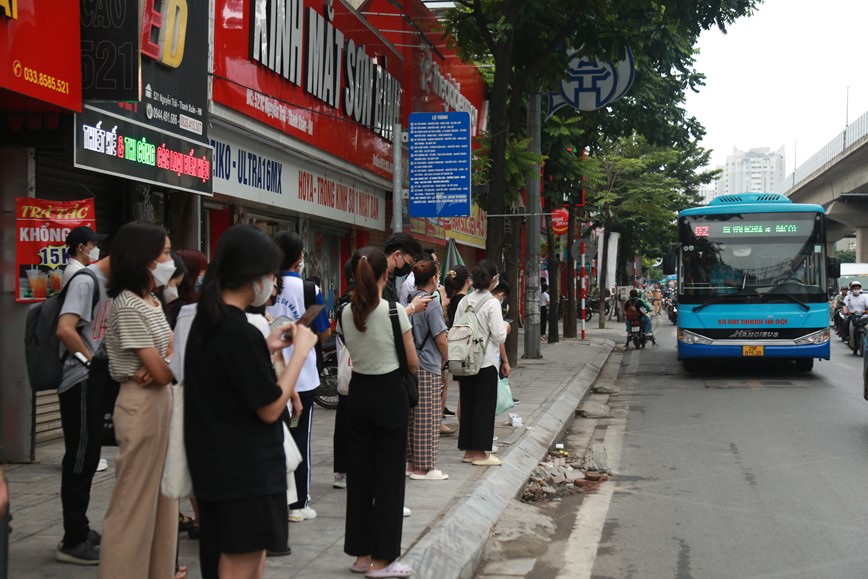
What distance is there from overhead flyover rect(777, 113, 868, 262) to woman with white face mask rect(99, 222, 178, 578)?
3542 centimetres

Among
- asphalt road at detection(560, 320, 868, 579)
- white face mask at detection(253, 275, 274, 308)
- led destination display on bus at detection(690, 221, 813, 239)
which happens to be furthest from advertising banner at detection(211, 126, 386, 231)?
white face mask at detection(253, 275, 274, 308)

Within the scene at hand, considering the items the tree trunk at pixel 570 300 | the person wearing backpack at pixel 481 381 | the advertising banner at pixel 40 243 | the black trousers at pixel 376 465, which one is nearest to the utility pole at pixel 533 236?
the tree trunk at pixel 570 300

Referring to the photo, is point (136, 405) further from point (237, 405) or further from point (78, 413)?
point (237, 405)

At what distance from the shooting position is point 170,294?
5508 mm

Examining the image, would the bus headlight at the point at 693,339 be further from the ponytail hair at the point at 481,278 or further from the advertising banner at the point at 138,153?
the advertising banner at the point at 138,153

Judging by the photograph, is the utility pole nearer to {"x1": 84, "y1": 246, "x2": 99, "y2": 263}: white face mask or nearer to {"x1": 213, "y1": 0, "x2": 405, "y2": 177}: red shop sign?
{"x1": 213, "y1": 0, "x2": 405, "y2": 177}: red shop sign

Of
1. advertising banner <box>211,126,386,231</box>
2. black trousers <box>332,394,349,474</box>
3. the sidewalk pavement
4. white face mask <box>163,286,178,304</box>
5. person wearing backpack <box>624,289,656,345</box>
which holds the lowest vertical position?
the sidewalk pavement

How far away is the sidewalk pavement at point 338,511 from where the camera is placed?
5.35 metres

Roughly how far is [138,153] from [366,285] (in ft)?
13.6

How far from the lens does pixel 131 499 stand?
452cm

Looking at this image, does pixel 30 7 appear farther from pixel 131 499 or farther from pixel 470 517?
pixel 470 517

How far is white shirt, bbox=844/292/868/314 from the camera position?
78.2ft

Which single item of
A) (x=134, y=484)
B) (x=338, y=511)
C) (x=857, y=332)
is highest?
(x=134, y=484)

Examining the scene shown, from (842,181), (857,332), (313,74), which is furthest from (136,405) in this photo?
(842,181)
